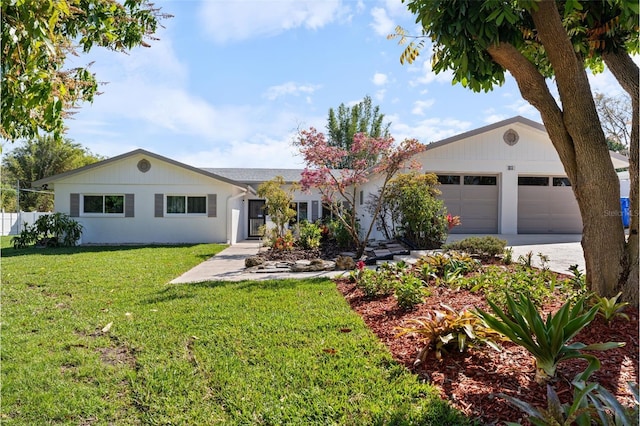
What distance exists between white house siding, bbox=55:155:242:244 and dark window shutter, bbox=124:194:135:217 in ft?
0.46

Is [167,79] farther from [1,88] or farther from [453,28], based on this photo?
[453,28]

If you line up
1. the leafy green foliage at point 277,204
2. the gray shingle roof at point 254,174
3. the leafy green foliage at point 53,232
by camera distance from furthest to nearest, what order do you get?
the gray shingle roof at point 254,174
the leafy green foliage at point 53,232
the leafy green foliage at point 277,204

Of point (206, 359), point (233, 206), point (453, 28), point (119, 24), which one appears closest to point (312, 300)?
point (206, 359)

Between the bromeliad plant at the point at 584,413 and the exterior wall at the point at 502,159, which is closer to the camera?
the bromeliad plant at the point at 584,413

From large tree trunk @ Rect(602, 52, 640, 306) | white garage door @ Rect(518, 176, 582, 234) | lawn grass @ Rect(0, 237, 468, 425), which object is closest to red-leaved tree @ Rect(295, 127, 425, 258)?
lawn grass @ Rect(0, 237, 468, 425)

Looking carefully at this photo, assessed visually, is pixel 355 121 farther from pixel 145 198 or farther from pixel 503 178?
pixel 145 198

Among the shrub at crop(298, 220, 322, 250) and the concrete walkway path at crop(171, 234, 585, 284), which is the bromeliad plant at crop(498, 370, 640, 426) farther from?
the shrub at crop(298, 220, 322, 250)

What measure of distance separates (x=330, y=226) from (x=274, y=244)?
120 inches

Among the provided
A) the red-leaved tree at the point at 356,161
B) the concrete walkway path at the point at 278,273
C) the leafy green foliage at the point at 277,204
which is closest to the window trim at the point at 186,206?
the leafy green foliage at the point at 277,204

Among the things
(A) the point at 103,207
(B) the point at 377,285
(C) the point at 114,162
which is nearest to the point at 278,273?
(B) the point at 377,285

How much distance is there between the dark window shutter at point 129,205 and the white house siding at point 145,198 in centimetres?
14

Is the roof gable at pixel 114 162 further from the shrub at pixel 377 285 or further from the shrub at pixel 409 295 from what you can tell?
the shrub at pixel 409 295

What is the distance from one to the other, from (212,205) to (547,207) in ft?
46.8

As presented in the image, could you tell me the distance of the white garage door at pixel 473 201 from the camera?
13.8 meters
